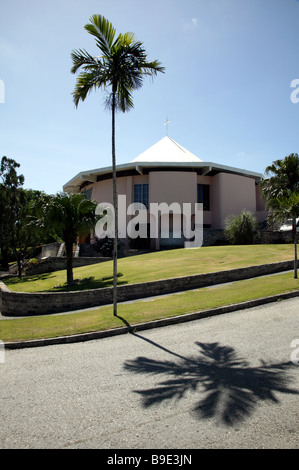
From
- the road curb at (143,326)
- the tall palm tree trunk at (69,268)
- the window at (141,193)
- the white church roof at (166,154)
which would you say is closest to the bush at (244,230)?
the white church roof at (166,154)

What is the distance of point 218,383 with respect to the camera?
15.0ft

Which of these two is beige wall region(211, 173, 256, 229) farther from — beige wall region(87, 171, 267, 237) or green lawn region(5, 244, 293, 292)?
green lawn region(5, 244, 293, 292)

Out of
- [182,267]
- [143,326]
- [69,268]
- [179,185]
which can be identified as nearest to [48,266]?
[69,268]

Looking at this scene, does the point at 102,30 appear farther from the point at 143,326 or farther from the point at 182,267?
the point at 182,267

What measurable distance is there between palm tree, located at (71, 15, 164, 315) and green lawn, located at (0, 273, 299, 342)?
841 millimetres

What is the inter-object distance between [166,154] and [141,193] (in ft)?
20.9

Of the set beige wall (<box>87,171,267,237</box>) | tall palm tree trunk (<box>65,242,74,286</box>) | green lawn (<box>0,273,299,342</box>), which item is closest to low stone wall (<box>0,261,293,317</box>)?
green lawn (<box>0,273,299,342</box>)

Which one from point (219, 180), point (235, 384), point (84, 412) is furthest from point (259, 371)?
point (219, 180)

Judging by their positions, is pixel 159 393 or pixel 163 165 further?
pixel 163 165

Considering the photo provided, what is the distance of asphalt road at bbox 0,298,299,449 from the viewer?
3.35 metres

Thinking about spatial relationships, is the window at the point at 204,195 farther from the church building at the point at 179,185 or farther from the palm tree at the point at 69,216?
the palm tree at the point at 69,216

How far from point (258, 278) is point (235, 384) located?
967 cm

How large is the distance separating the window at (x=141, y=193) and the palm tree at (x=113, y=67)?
69.1ft
